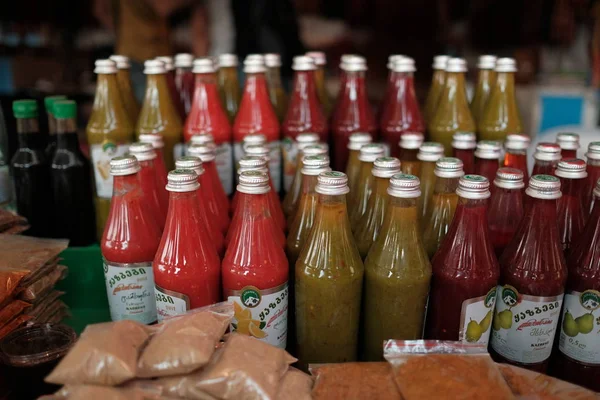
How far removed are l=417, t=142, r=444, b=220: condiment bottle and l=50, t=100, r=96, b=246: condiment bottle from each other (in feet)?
3.06

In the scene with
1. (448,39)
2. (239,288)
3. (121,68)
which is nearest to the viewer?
(239,288)

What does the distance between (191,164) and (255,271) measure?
0.93 feet

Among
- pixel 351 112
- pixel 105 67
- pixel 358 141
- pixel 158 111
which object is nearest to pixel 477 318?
pixel 358 141

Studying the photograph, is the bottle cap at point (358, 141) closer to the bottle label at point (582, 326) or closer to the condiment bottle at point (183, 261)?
the condiment bottle at point (183, 261)

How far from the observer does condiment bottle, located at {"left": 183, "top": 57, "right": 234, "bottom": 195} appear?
1487 mm

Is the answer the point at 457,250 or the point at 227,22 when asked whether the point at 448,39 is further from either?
the point at 457,250

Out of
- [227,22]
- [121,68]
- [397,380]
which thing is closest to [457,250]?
[397,380]

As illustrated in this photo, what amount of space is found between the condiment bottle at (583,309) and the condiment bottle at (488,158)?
275mm

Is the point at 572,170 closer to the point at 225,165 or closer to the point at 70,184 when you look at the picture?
the point at 225,165

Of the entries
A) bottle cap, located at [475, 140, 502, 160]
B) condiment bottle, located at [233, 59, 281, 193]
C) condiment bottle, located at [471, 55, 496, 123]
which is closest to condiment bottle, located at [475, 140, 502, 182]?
bottle cap, located at [475, 140, 502, 160]

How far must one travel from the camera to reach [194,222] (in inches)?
42.4

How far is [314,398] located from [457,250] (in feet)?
1.40

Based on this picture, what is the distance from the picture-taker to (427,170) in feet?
4.26

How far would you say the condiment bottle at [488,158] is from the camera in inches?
52.6
